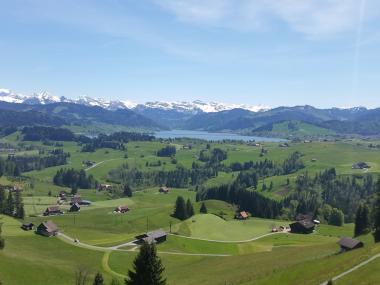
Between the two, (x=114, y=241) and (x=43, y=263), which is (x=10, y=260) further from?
(x=114, y=241)

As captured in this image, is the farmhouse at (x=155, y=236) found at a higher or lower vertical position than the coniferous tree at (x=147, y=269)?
lower

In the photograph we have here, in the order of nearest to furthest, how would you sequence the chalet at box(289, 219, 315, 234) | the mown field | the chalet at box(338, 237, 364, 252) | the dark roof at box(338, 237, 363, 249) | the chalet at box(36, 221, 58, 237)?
the mown field
the chalet at box(338, 237, 364, 252)
the dark roof at box(338, 237, 363, 249)
the chalet at box(36, 221, 58, 237)
the chalet at box(289, 219, 315, 234)

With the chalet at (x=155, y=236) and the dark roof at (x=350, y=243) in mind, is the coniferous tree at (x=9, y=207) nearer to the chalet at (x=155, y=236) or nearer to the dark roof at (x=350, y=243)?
the chalet at (x=155, y=236)

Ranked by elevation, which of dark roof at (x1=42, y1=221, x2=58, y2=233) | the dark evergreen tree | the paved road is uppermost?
the paved road

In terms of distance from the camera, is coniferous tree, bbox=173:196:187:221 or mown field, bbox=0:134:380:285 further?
coniferous tree, bbox=173:196:187:221

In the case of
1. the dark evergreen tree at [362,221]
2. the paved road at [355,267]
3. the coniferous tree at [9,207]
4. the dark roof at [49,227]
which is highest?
the paved road at [355,267]

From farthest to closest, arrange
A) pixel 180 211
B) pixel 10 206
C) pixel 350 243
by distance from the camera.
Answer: pixel 180 211 < pixel 10 206 < pixel 350 243

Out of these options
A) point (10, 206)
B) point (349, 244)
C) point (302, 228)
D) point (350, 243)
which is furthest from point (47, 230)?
point (302, 228)

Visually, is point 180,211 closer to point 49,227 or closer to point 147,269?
point 49,227

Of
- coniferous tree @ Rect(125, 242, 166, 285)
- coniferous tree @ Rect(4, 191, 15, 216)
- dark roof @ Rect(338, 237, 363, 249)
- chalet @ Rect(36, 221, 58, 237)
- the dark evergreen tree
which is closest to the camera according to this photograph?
coniferous tree @ Rect(125, 242, 166, 285)

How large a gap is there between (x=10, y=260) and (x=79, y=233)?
52943 millimetres

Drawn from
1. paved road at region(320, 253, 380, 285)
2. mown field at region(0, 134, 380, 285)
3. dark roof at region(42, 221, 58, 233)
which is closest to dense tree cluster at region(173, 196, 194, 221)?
mown field at region(0, 134, 380, 285)

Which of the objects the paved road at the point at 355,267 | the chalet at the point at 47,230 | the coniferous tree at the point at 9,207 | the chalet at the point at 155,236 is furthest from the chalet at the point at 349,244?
the coniferous tree at the point at 9,207

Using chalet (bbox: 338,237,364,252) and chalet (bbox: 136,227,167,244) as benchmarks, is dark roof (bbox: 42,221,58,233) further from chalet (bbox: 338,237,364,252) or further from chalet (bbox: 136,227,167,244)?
chalet (bbox: 338,237,364,252)
